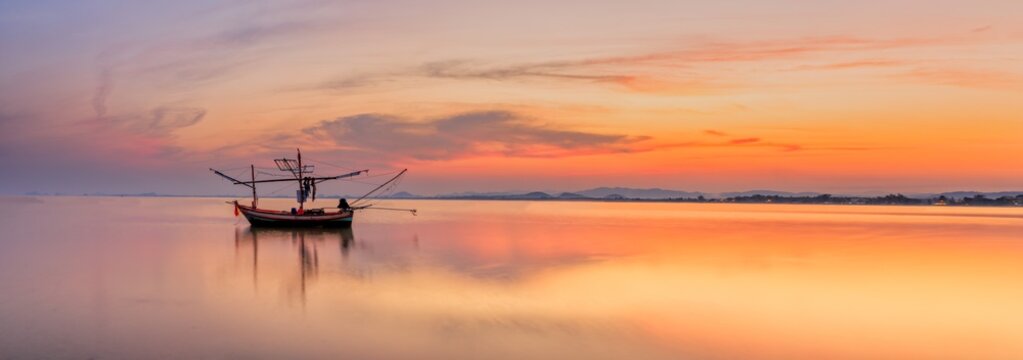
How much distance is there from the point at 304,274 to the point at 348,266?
2.18m

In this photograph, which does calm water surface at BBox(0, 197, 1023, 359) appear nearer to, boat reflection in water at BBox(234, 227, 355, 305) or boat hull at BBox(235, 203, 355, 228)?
boat reflection in water at BBox(234, 227, 355, 305)

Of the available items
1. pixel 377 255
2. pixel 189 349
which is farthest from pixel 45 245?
pixel 189 349

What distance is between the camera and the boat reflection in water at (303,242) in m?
18.3

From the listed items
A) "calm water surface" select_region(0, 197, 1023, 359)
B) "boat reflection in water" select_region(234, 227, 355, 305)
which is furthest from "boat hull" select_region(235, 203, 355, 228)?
"calm water surface" select_region(0, 197, 1023, 359)

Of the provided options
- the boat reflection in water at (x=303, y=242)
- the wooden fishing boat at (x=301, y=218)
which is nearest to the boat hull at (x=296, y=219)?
the wooden fishing boat at (x=301, y=218)

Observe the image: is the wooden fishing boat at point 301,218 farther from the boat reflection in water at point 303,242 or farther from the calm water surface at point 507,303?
the calm water surface at point 507,303

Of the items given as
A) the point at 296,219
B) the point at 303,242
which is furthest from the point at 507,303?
the point at 296,219

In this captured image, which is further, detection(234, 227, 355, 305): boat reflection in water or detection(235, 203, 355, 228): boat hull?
detection(235, 203, 355, 228): boat hull

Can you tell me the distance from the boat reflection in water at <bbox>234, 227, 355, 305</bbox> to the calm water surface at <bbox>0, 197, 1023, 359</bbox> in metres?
0.24

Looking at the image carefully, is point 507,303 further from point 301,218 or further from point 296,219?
point 296,219

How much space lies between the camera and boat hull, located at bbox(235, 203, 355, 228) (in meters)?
37.9

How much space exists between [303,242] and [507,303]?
18.3 m

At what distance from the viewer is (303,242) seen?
1162 inches

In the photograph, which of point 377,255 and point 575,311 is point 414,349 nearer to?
point 575,311
